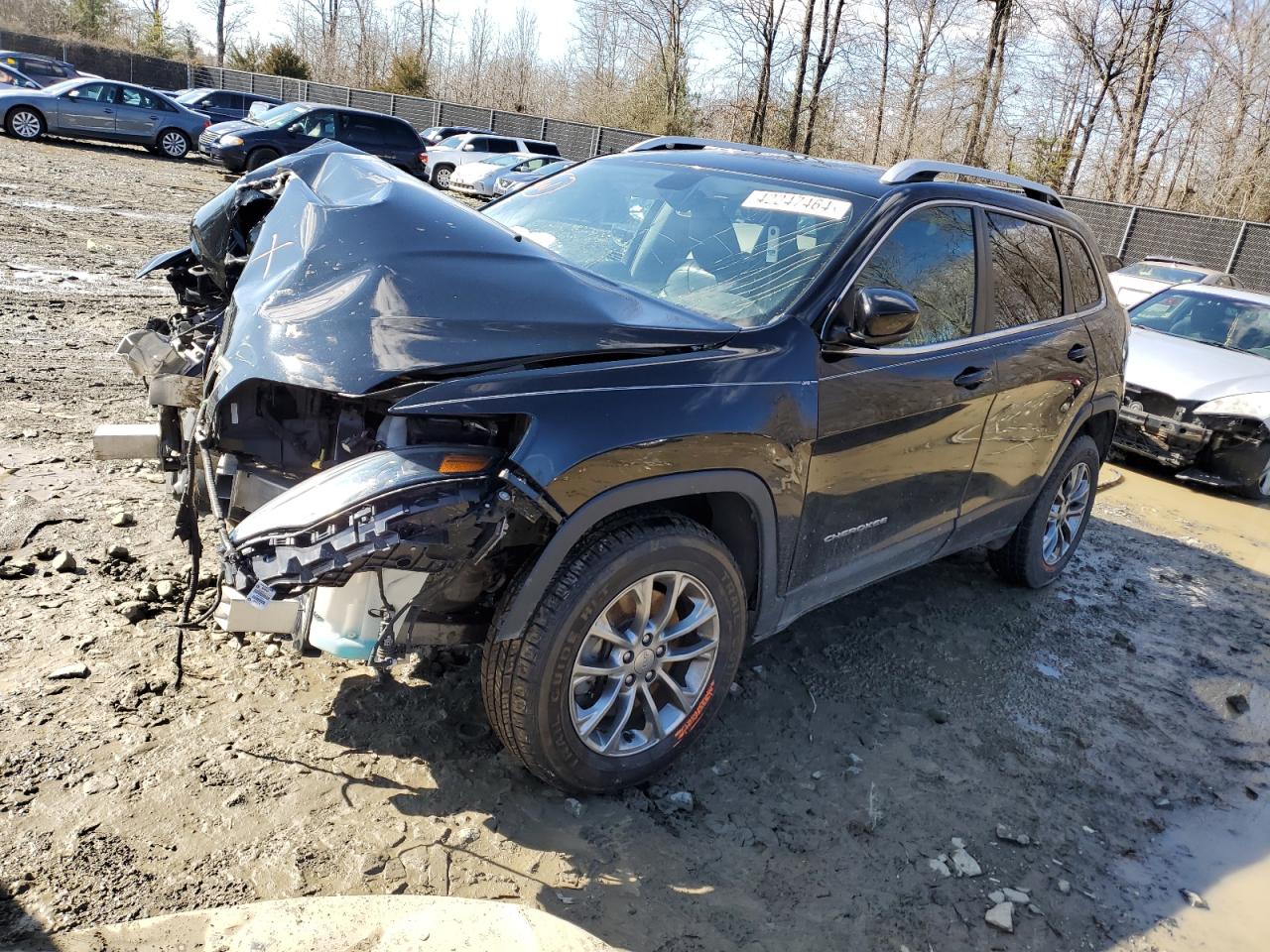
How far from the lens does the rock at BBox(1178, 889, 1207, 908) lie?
3.09 metres

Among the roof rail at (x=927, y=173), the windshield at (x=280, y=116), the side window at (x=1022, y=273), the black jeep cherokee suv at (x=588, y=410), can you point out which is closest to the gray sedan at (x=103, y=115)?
the windshield at (x=280, y=116)

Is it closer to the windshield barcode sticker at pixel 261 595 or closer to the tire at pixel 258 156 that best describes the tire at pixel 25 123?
the tire at pixel 258 156

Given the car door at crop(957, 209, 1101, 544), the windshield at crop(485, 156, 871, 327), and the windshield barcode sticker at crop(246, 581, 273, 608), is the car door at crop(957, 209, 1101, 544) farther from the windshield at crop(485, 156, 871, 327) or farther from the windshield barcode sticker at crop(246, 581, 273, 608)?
the windshield barcode sticker at crop(246, 581, 273, 608)

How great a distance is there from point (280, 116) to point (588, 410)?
21.9m

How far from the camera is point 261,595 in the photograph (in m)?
2.42

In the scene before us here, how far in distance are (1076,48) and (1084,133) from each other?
8.80ft

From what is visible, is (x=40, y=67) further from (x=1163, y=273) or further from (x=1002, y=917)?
(x=1002, y=917)

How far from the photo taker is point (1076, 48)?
102 ft

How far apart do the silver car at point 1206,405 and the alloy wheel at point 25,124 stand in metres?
21.3

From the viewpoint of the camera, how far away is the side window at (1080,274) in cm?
479

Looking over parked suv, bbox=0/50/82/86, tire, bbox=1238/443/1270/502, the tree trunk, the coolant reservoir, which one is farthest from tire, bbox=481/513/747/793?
parked suv, bbox=0/50/82/86

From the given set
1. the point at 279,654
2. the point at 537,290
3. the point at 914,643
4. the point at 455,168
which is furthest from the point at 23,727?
the point at 455,168

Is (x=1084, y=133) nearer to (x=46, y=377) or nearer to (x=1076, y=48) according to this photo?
(x=1076, y=48)

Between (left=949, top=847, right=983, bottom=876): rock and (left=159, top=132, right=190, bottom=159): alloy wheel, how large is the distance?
77.8 ft
